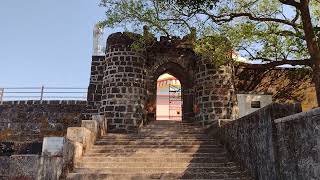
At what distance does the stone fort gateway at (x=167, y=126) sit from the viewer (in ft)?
18.7

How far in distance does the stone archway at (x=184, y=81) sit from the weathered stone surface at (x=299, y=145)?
8280 millimetres

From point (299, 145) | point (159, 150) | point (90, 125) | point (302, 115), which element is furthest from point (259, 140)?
point (90, 125)

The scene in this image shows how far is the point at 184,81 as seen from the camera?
14219 mm

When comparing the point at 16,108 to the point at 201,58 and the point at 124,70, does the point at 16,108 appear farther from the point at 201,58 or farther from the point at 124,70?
the point at 201,58


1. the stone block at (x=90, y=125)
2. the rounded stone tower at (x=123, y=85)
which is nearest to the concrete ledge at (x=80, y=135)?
the stone block at (x=90, y=125)

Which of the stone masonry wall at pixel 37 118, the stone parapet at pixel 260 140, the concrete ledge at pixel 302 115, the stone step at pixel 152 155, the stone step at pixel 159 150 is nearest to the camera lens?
the concrete ledge at pixel 302 115

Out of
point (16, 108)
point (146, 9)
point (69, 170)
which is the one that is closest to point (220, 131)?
point (69, 170)

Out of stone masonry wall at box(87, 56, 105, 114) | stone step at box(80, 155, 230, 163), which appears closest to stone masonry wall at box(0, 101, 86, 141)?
stone masonry wall at box(87, 56, 105, 114)

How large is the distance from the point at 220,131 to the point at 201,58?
4.60 meters

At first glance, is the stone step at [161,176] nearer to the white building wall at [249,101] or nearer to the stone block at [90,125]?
the stone block at [90,125]

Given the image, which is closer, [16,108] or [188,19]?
[188,19]

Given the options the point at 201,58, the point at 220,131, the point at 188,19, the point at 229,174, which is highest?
the point at 188,19

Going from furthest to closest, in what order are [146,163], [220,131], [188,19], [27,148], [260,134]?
[188,19] → [27,148] → [220,131] → [146,163] → [260,134]

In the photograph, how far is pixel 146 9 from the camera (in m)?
12.3
